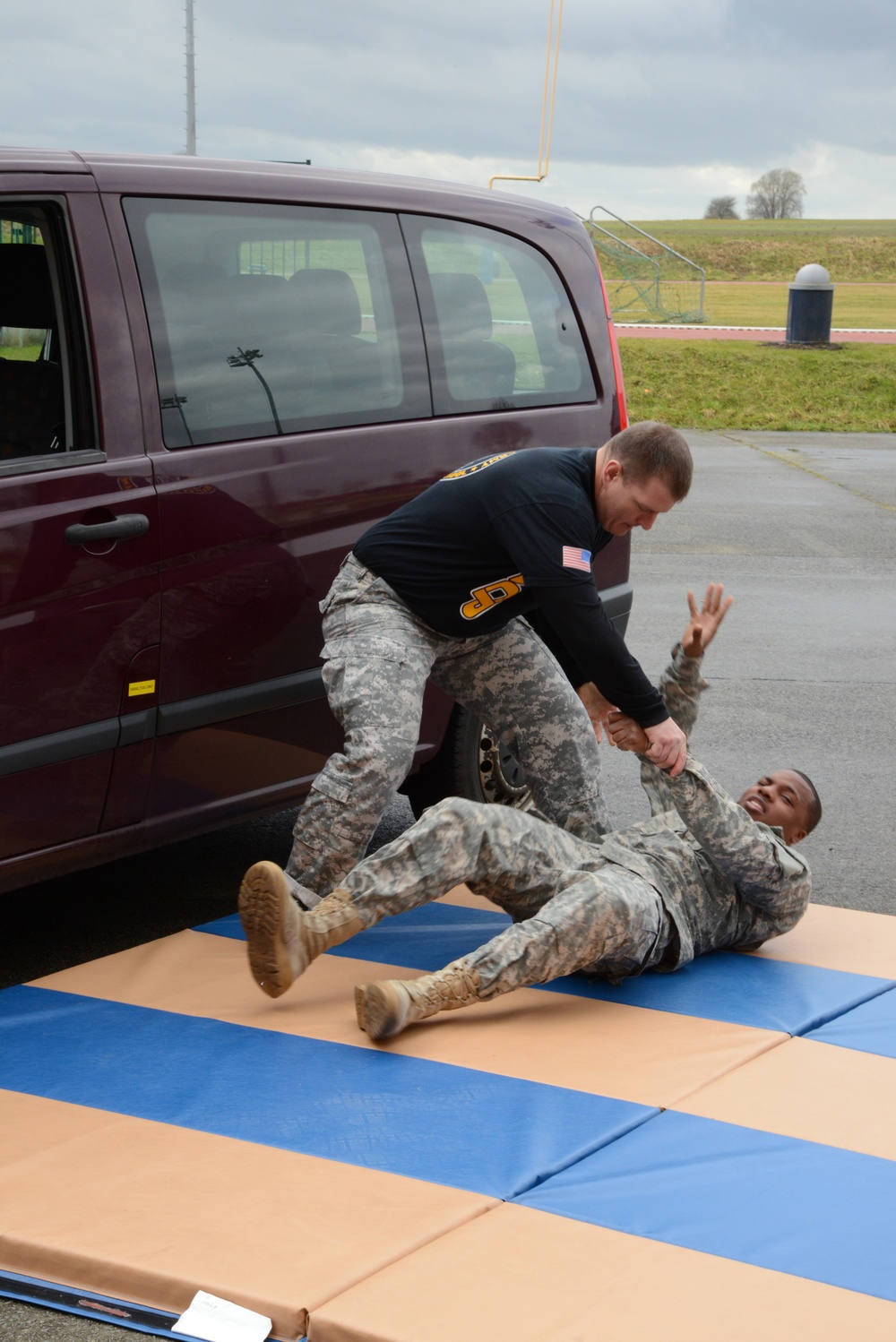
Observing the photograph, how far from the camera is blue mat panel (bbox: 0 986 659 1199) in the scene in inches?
118

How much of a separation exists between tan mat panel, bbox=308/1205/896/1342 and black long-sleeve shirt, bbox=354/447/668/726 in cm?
155

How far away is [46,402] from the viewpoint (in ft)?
13.1

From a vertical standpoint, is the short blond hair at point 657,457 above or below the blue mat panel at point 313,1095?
above

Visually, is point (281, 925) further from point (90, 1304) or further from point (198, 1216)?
point (90, 1304)

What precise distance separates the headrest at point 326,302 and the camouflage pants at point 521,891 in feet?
4.73

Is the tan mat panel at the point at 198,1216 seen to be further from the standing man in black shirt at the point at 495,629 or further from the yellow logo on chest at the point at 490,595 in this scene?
the yellow logo on chest at the point at 490,595

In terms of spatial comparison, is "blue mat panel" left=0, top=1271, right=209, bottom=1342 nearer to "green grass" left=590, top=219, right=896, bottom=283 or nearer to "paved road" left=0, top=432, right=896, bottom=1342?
"paved road" left=0, top=432, right=896, bottom=1342

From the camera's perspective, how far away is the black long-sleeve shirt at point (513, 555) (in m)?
3.87

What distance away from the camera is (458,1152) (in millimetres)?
2988

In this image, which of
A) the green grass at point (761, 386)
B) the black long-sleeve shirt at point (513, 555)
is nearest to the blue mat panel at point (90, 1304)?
the black long-sleeve shirt at point (513, 555)

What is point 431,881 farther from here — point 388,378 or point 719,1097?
point 388,378

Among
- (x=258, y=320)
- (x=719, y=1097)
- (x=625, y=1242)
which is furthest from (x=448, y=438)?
(x=625, y=1242)

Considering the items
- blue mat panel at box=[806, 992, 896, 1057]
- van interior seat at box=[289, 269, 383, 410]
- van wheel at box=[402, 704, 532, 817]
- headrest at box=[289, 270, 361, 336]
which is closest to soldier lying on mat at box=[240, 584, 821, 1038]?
blue mat panel at box=[806, 992, 896, 1057]

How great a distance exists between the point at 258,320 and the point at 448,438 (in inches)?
28.7
